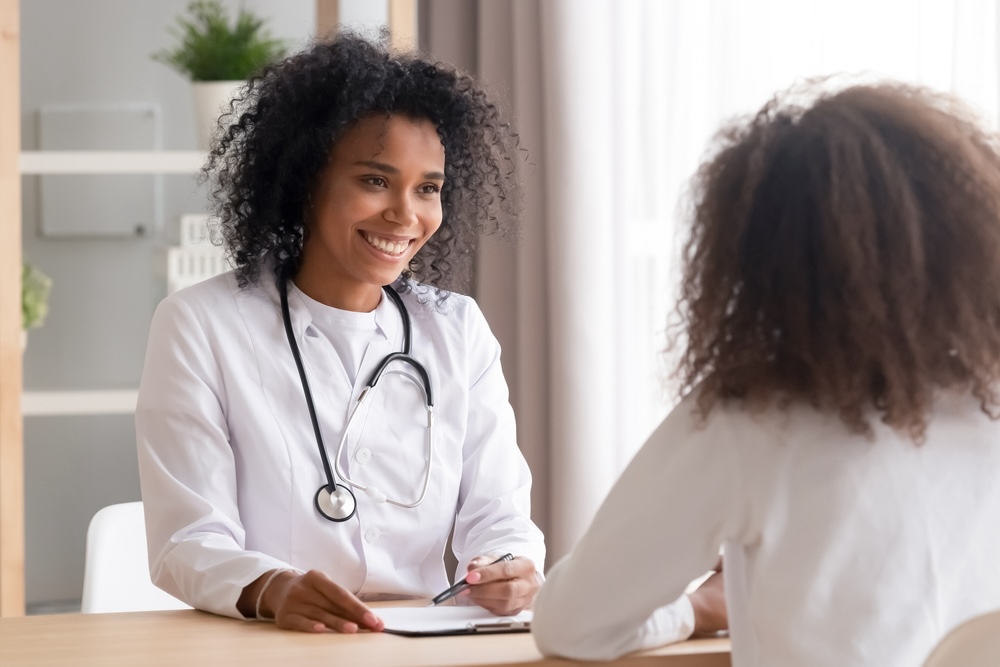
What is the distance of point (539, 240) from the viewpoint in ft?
8.71

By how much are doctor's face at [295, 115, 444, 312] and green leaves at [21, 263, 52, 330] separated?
106 centimetres

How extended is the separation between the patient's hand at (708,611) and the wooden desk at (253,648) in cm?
1

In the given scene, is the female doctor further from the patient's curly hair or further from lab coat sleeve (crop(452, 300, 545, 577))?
the patient's curly hair

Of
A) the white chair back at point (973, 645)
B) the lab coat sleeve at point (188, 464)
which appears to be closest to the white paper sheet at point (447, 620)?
the lab coat sleeve at point (188, 464)

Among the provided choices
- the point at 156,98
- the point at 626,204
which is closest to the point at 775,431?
the point at 626,204

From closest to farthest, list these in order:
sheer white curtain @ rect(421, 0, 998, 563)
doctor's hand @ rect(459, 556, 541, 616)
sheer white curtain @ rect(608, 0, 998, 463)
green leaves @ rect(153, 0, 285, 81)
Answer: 1. doctor's hand @ rect(459, 556, 541, 616)
2. sheer white curtain @ rect(608, 0, 998, 463)
3. sheer white curtain @ rect(421, 0, 998, 563)
4. green leaves @ rect(153, 0, 285, 81)

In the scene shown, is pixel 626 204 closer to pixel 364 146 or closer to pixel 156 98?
pixel 364 146

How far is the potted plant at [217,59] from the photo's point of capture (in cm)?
259

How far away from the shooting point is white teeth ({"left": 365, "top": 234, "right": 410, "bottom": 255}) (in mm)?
1746

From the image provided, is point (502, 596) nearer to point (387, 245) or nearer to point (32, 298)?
point (387, 245)

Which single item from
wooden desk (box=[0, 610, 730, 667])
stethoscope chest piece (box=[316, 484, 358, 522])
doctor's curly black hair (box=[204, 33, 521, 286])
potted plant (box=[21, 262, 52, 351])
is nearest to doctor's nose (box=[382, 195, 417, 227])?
doctor's curly black hair (box=[204, 33, 521, 286])

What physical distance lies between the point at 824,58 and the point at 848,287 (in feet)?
4.68

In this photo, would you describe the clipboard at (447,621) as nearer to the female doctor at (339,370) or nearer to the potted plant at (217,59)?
the female doctor at (339,370)

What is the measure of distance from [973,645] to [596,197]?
5.98 feet
